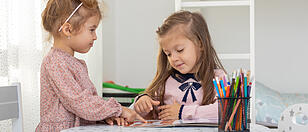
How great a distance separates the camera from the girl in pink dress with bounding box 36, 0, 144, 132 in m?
1.05

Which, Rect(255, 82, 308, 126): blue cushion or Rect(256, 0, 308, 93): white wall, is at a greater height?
Rect(256, 0, 308, 93): white wall

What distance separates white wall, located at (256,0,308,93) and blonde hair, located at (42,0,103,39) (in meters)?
2.02

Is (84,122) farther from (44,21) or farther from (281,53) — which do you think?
(281,53)

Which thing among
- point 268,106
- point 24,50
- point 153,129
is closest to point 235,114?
point 153,129

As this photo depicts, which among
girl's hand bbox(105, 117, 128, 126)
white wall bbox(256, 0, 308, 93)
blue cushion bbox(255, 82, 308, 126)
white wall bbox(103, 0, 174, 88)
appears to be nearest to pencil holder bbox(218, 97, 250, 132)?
girl's hand bbox(105, 117, 128, 126)

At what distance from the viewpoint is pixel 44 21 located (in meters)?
1.17

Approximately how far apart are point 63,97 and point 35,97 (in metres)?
0.66

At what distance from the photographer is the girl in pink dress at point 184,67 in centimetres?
134

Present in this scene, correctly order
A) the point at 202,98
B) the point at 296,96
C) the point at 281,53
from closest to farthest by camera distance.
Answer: the point at 202,98 → the point at 296,96 → the point at 281,53

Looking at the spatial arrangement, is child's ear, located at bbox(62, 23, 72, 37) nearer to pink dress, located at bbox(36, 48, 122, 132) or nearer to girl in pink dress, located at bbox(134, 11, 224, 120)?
pink dress, located at bbox(36, 48, 122, 132)

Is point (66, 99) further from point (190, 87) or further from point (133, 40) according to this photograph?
point (133, 40)

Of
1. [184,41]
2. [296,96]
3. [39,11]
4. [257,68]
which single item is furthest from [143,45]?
[184,41]

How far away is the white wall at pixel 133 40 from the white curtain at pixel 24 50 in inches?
58.3

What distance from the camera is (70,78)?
1062 mm
